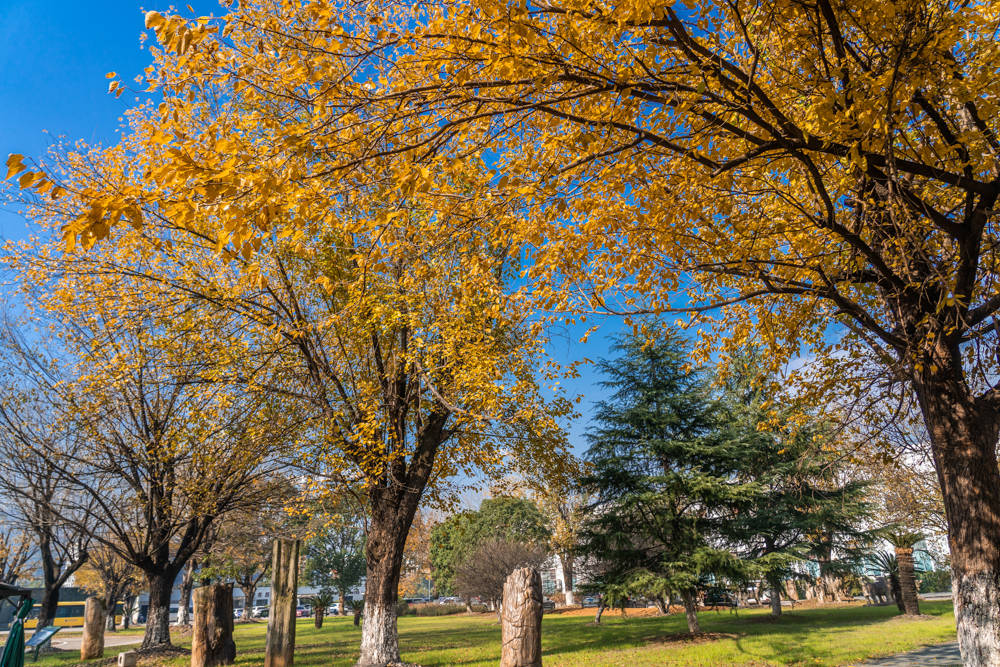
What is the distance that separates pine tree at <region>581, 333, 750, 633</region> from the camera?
52.4 ft

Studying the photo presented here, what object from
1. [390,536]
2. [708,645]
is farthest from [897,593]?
[390,536]

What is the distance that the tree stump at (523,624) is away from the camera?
5.61 meters

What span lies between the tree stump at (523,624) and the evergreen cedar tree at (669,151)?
3051 mm

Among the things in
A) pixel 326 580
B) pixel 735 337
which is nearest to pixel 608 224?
pixel 735 337

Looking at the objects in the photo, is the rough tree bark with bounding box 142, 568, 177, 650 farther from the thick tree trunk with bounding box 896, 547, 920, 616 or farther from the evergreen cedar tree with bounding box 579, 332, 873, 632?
the thick tree trunk with bounding box 896, 547, 920, 616

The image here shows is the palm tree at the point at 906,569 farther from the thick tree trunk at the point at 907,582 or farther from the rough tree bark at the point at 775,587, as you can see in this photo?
the rough tree bark at the point at 775,587

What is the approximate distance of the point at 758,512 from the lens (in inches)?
771

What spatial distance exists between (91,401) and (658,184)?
1440cm

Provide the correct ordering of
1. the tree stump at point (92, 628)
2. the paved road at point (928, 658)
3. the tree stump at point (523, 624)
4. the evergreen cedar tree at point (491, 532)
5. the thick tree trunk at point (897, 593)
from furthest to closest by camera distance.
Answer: the evergreen cedar tree at point (491, 532) < the thick tree trunk at point (897, 593) < the tree stump at point (92, 628) < the paved road at point (928, 658) < the tree stump at point (523, 624)

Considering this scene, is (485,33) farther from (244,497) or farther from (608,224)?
(244,497)

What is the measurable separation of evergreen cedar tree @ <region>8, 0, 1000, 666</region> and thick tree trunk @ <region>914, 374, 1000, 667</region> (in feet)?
0.07

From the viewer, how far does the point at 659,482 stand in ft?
55.2

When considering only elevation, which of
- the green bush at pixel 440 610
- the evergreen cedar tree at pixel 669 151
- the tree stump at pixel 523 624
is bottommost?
the green bush at pixel 440 610

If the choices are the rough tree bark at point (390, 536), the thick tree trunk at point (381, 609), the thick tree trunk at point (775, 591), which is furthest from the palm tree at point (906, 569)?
the thick tree trunk at point (381, 609)
